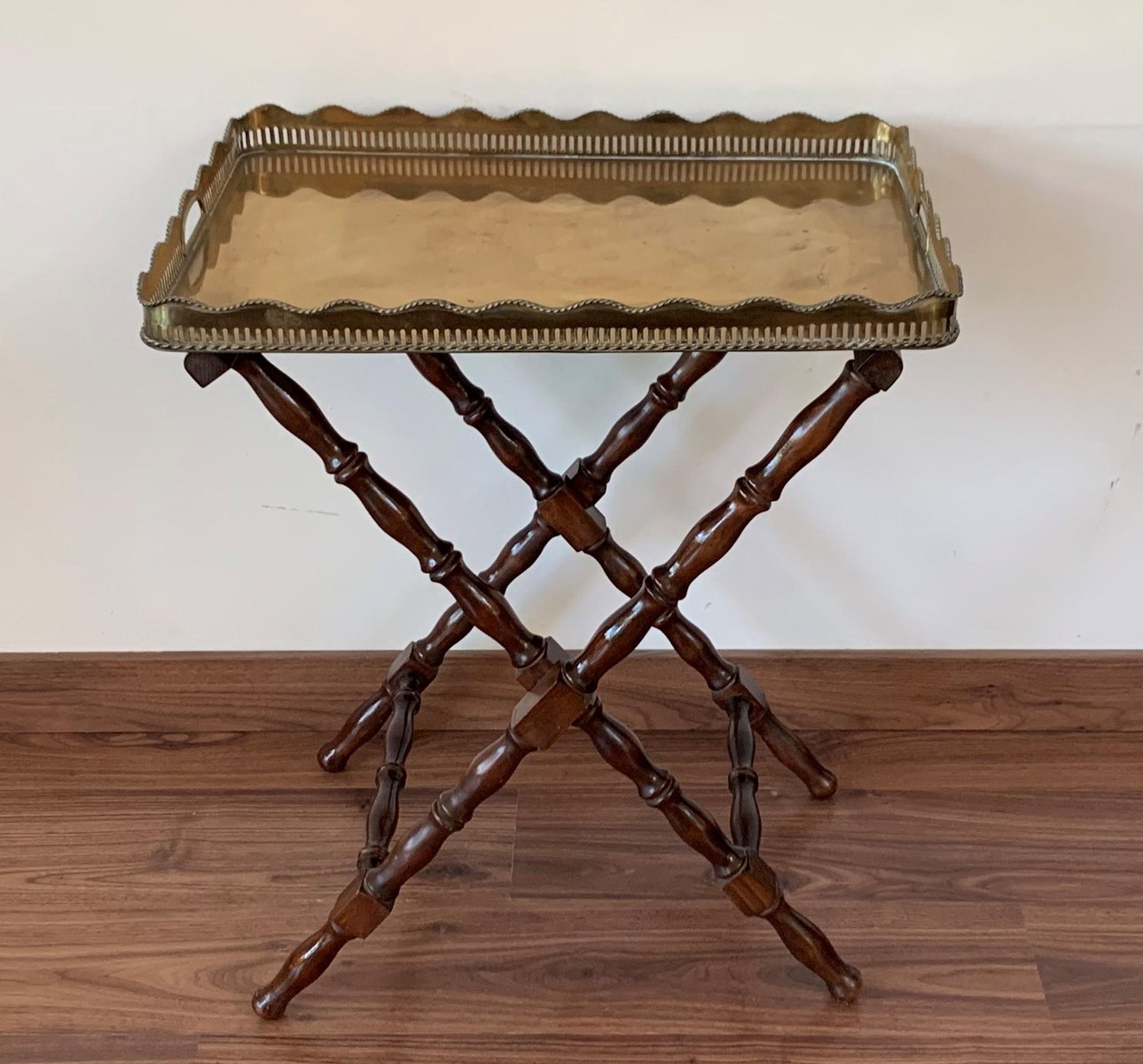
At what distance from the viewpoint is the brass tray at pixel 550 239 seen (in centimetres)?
102


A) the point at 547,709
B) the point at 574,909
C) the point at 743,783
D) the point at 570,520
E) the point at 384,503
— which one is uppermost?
the point at 384,503

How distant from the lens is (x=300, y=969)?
1425mm

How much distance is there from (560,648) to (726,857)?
1.05ft

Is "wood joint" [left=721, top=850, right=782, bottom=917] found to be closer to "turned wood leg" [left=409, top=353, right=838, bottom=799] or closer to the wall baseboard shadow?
"turned wood leg" [left=409, top=353, right=838, bottom=799]

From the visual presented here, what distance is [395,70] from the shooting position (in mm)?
1312

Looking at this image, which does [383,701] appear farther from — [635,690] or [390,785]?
[635,690]

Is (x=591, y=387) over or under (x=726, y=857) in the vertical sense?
over

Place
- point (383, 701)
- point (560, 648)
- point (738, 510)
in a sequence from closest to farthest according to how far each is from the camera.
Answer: point (738, 510) → point (560, 648) → point (383, 701)

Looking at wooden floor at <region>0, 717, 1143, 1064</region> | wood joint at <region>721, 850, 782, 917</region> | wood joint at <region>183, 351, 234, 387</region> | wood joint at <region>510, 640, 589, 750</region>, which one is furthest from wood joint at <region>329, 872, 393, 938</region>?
wood joint at <region>183, 351, 234, 387</region>

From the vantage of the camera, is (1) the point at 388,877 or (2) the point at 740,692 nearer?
(1) the point at 388,877

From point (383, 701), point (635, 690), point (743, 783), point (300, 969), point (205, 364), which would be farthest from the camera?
point (635, 690)

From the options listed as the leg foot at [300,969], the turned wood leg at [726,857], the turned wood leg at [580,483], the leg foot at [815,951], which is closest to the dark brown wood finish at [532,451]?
the turned wood leg at [580,483]

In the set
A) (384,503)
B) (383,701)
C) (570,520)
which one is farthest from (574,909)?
(384,503)

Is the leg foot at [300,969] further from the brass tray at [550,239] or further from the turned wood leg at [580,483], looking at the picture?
the brass tray at [550,239]
